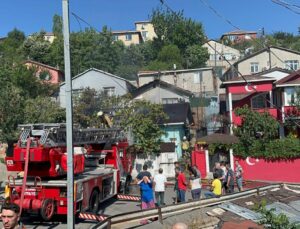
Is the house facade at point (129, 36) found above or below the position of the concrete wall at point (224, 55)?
above

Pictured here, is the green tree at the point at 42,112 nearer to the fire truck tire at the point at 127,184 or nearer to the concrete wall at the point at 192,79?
the fire truck tire at the point at 127,184

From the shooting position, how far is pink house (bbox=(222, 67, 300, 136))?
1321 inches

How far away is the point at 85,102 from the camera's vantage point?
4112 centimetres

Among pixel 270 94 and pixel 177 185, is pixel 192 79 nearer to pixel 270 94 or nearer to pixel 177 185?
pixel 270 94

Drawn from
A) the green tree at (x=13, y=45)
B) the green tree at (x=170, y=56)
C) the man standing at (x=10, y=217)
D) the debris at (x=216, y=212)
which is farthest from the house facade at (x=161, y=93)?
the man standing at (x=10, y=217)

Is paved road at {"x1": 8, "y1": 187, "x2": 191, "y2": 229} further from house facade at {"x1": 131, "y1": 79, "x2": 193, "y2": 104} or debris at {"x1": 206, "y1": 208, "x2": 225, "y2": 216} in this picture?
house facade at {"x1": 131, "y1": 79, "x2": 193, "y2": 104}

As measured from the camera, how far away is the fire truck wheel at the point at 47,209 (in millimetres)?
13899

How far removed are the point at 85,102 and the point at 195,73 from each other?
22.9 meters

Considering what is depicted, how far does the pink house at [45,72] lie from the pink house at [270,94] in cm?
3119

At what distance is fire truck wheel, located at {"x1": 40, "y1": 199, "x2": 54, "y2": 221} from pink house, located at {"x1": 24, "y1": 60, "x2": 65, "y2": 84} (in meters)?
47.8

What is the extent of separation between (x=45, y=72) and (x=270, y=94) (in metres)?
36.4

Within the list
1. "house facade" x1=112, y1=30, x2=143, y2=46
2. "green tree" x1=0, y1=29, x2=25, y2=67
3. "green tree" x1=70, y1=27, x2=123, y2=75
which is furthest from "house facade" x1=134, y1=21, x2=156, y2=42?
"green tree" x1=70, y1=27, x2=123, y2=75

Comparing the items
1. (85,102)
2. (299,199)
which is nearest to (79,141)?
(299,199)

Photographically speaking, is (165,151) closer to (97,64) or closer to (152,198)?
(152,198)
